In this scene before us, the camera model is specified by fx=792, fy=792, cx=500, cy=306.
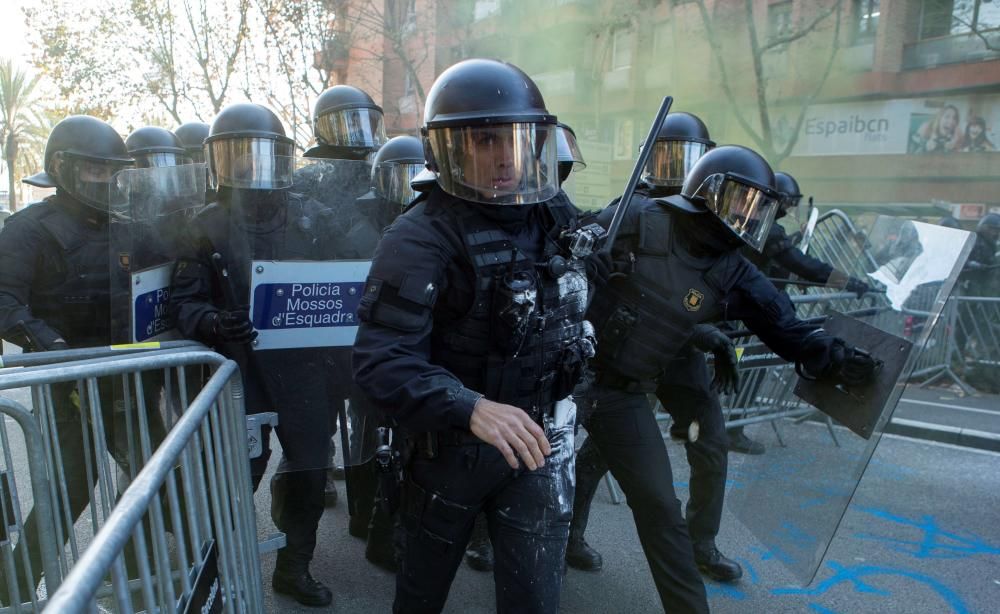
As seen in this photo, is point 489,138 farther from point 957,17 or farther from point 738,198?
point 957,17

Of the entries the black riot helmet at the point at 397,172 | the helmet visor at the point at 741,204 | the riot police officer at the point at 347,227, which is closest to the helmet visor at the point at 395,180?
the black riot helmet at the point at 397,172

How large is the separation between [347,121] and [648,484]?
3.29 metres

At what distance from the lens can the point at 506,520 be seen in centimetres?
215

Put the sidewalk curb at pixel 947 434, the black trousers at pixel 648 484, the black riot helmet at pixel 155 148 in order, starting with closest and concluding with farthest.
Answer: the black trousers at pixel 648 484 < the black riot helmet at pixel 155 148 < the sidewalk curb at pixel 947 434

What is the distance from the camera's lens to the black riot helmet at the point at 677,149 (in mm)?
4824

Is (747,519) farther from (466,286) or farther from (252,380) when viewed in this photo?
(252,380)

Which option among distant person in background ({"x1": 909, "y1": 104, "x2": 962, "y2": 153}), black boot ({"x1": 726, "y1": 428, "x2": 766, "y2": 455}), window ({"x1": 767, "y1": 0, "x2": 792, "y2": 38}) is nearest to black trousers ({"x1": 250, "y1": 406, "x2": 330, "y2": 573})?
black boot ({"x1": 726, "y1": 428, "x2": 766, "y2": 455})

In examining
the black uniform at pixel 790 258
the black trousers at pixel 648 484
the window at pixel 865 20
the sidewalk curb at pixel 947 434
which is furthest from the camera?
the window at pixel 865 20

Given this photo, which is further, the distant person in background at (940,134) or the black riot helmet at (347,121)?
the distant person in background at (940,134)

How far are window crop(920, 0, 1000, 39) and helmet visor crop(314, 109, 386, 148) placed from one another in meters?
11.6

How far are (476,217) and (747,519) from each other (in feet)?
6.04

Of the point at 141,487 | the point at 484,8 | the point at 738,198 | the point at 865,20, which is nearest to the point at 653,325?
the point at 738,198

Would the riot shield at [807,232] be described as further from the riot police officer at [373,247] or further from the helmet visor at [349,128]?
the riot police officer at [373,247]

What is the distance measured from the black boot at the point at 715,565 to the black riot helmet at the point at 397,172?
2108 mm
